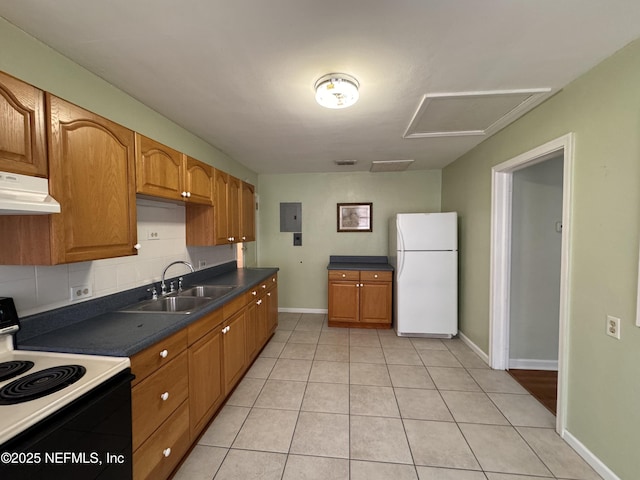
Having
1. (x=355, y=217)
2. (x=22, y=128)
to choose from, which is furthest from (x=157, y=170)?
(x=355, y=217)

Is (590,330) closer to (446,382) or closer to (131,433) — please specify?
(446,382)

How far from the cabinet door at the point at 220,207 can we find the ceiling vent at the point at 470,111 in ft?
6.12

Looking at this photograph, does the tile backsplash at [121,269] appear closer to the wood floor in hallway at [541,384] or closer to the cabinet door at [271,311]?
the cabinet door at [271,311]

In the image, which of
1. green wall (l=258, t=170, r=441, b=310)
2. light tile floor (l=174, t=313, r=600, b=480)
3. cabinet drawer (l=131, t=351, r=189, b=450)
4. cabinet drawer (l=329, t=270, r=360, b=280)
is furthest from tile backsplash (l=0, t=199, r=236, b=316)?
cabinet drawer (l=329, t=270, r=360, b=280)

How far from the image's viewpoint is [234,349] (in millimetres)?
2285

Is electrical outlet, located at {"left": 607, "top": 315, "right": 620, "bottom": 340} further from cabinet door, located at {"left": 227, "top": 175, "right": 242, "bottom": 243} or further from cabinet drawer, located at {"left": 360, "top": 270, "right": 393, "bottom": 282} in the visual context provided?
cabinet door, located at {"left": 227, "top": 175, "right": 242, "bottom": 243}

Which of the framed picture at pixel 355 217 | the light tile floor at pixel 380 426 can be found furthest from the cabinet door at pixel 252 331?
the framed picture at pixel 355 217

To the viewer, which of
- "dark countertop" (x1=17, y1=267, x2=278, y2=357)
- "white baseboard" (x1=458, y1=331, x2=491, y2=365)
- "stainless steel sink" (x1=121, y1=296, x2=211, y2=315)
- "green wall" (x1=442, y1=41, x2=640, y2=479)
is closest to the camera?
"dark countertop" (x1=17, y1=267, x2=278, y2=357)

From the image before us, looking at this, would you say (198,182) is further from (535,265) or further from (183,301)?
(535,265)

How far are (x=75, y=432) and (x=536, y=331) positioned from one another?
139 inches

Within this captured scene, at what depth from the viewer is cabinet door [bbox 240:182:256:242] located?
3271 mm

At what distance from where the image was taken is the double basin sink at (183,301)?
190cm

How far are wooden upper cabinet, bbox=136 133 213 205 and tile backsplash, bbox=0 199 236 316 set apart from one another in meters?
0.32

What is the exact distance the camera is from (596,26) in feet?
4.04
